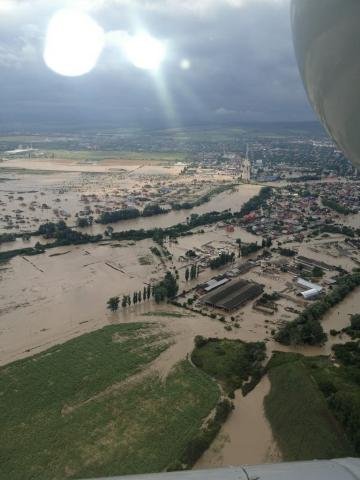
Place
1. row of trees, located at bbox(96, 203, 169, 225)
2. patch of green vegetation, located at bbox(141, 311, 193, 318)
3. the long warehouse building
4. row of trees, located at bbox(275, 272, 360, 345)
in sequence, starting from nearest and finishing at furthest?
row of trees, located at bbox(275, 272, 360, 345) → patch of green vegetation, located at bbox(141, 311, 193, 318) → the long warehouse building → row of trees, located at bbox(96, 203, 169, 225)

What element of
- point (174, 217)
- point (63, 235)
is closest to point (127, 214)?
point (174, 217)

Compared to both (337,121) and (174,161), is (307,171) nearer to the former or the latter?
(174,161)

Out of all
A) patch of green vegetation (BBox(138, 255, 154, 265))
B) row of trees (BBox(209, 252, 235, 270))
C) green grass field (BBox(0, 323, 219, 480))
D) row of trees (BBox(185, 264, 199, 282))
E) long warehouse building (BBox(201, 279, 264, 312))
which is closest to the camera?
green grass field (BBox(0, 323, 219, 480))

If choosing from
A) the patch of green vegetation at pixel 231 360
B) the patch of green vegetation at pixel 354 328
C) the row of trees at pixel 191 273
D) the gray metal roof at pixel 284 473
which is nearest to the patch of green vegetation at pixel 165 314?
the patch of green vegetation at pixel 231 360

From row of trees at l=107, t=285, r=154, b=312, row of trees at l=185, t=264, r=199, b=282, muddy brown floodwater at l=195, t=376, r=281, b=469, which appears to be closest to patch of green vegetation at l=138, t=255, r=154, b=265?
row of trees at l=185, t=264, r=199, b=282

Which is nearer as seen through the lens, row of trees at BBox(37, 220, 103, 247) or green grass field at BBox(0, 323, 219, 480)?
green grass field at BBox(0, 323, 219, 480)

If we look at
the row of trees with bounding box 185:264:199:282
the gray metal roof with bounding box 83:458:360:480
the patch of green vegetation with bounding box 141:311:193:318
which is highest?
the gray metal roof with bounding box 83:458:360:480

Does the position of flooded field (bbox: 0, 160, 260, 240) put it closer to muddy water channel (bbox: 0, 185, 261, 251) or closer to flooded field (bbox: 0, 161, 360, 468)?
muddy water channel (bbox: 0, 185, 261, 251)
